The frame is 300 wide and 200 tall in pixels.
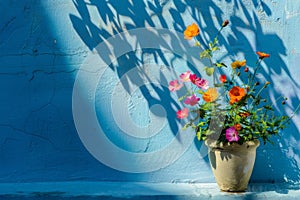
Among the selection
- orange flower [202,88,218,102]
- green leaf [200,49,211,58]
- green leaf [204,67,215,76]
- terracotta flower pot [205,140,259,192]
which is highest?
green leaf [200,49,211,58]

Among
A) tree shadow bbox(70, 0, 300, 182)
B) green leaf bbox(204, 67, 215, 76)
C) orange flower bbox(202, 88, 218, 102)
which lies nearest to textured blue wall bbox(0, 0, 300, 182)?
tree shadow bbox(70, 0, 300, 182)

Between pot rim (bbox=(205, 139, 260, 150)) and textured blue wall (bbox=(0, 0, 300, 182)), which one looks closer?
pot rim (bbox=(205, 139, 260, 150))

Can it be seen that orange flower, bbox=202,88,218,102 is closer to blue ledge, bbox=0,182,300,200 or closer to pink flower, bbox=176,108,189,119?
pink flower, bbox=176,108,189,119

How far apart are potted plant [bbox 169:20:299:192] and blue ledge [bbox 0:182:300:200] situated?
0.46 ft

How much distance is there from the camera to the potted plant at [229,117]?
345cm

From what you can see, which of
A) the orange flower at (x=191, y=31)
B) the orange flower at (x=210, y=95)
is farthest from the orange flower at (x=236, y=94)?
the orange flower at (x=191, y=31)

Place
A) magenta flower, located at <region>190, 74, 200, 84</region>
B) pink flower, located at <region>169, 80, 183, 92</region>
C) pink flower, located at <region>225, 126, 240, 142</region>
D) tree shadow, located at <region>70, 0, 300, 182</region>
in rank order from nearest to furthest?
pink flower, located at <region>225, 126, 240, 142</region>
magenta flower, located at <region>190, 74, 200, 84</region>
pink flower, located at <region>169, 80, 183, 92</region>
tree shadow, located at <region>70, 0, 300, 182</region>

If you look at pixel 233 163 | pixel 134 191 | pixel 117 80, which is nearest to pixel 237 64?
pixel 233 163

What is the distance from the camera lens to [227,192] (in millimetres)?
3547

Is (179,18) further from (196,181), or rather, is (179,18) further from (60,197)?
(60,197)

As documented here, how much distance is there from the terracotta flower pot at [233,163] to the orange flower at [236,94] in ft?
0.98

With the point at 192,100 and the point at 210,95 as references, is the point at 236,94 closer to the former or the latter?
the point at 210,95

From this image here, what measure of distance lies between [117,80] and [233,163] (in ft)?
3.40

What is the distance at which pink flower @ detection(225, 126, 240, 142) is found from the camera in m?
3.39
